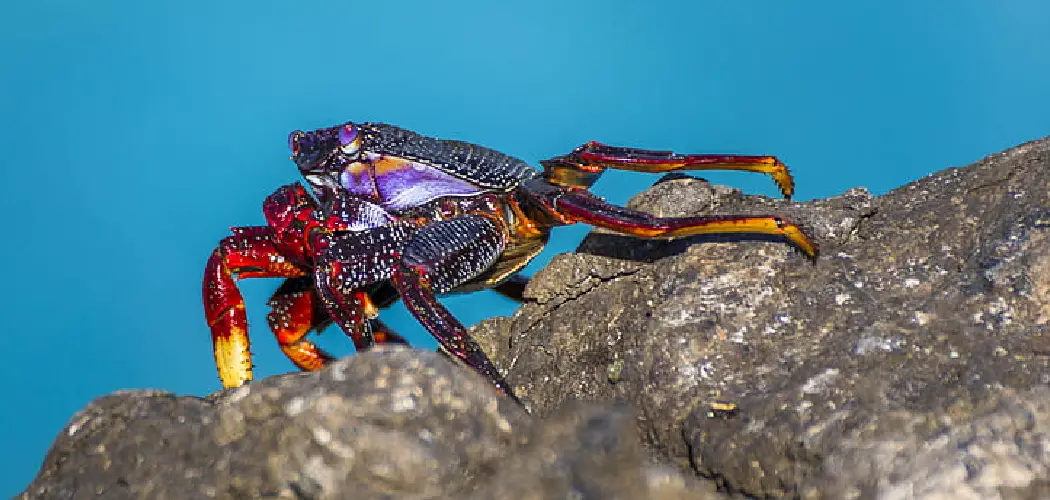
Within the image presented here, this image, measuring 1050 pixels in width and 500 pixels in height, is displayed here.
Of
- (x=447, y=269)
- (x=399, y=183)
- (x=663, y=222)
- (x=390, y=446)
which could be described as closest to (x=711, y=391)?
(x=663, y=222)

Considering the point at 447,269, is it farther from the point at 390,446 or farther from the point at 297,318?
the point at 390,446

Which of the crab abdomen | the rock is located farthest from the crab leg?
the rock

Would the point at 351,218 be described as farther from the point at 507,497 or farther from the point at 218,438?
the point at 507,497

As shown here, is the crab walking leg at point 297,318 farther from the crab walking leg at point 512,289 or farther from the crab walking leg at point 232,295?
the crab walking leg at point 512,289

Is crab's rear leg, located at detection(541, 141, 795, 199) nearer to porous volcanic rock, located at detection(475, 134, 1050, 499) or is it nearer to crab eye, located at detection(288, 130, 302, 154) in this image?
porous volcanic rock, located at detection(475, 134, 1050, 499)

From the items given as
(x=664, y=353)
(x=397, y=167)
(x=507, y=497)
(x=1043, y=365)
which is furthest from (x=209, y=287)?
(x=1043, y=365)

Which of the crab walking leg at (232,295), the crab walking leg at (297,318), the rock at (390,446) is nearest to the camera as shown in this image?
the rock at (390,446)

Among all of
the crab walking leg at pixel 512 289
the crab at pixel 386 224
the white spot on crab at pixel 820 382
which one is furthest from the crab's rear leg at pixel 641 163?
the white spot on crab at pixel 820 382
